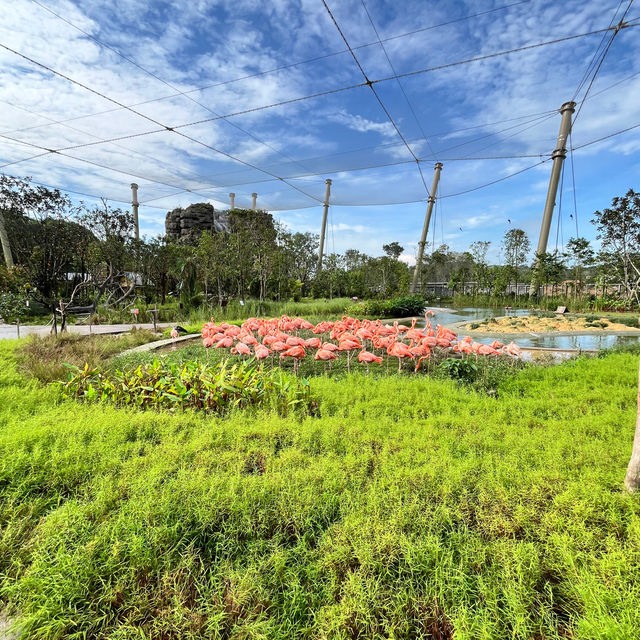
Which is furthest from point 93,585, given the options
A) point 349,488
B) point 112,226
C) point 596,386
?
point 112,226

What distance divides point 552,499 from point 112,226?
16743 millimetres

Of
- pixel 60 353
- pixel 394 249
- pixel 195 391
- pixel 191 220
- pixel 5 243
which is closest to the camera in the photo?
pixel 195 391

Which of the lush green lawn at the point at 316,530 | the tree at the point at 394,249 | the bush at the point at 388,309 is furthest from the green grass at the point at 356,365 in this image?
the tree at the point at 394,249

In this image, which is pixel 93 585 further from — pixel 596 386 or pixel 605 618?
pixel 596 386

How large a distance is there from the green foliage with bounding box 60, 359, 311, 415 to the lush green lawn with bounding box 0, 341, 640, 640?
0.49 meters

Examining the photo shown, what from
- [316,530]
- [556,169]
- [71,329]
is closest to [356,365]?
[316,530]

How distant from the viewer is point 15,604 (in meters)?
1.33

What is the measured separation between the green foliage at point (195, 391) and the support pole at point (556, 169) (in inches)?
774

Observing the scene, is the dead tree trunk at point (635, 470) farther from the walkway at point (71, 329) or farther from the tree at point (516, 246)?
the tree at point (516, 246)

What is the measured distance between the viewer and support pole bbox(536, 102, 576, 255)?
54.7 feet

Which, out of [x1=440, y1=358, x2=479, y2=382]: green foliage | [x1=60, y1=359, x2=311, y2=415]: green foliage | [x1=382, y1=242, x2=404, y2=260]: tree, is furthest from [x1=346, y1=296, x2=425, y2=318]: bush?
[x1=382, y1=242, x2=404, y2=260]: tree

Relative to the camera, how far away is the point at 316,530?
169 cm

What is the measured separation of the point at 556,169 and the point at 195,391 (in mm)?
22093

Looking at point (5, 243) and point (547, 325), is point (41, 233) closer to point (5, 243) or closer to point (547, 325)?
point (5, 243)
